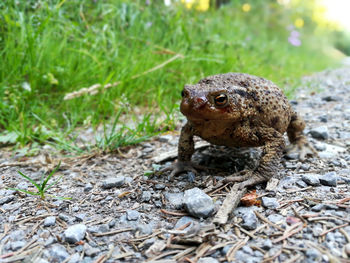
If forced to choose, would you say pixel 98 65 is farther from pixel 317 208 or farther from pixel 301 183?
pixel 317 208

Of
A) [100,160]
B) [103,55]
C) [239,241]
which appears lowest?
[100,160]

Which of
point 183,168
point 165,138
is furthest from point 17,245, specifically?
point 165,138

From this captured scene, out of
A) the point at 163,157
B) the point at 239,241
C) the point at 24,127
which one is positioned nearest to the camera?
the point at 239,241

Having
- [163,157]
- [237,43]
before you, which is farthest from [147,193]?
[237,43]

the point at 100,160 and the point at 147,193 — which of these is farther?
the point at 100,160

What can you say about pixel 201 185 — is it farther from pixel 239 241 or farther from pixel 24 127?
pixel 24 127

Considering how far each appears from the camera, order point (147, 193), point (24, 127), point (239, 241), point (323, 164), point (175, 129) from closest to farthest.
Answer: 1. point (239, 241)
2. point (147, 193)
3. point (323, 164)
4. point (24, 127)
5. point (175, 129)

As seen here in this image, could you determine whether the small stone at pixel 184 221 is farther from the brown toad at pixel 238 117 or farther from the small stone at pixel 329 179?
the small stone at pixel 329 179

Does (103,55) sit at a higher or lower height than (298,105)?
higher
